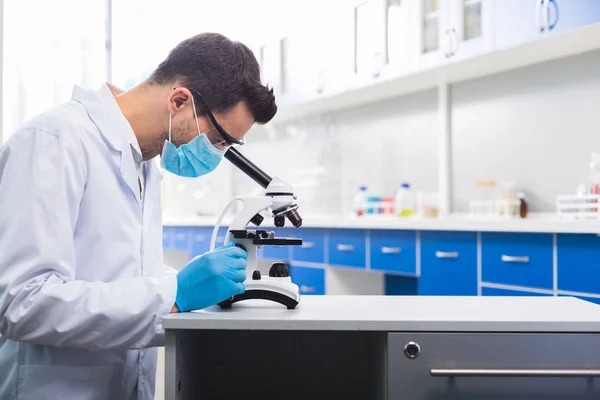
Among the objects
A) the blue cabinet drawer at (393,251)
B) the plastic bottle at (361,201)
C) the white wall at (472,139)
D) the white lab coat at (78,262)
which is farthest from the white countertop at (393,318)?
the plastic bottle at (361,201)

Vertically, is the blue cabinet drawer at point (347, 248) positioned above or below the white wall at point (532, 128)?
below

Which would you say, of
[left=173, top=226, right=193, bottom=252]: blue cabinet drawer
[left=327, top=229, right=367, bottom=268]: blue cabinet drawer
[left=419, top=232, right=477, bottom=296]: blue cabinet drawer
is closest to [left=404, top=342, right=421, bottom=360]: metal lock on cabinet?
[left=419, top=232, right=477, bottom=296]: blue cabinet drawer

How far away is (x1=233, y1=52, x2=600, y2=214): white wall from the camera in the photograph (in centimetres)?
274

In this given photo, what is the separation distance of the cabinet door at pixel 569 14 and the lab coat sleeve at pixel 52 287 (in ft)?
6.40

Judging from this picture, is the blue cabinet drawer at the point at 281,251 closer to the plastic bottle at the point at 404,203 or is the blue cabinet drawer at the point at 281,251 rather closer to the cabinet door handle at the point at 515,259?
the plastic bottle at the point at 404,203

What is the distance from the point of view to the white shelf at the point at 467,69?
2502 mm

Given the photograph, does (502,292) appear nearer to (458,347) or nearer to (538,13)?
(538,13)

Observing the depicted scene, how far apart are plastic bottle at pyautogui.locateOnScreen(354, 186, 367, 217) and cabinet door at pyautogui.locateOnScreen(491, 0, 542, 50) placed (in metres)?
1.45

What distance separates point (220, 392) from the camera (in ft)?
4.62

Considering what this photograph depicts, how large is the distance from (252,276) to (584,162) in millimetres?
2121

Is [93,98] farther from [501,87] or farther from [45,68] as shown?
[45,68]

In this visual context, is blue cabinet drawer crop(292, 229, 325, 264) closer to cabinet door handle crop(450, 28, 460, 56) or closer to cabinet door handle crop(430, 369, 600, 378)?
cabinet door handle crop(450, 28, 460, 56)

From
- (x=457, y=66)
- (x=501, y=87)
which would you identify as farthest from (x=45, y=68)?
(x=501, y=87)

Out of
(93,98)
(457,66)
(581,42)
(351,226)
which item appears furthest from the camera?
(351,226)
